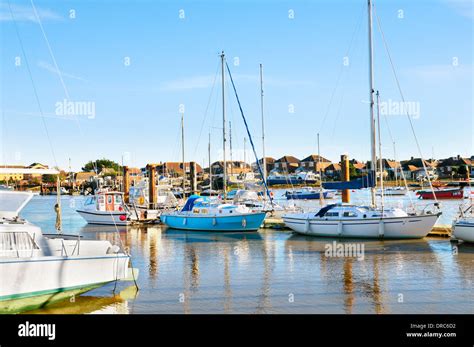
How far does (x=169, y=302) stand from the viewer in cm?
1539

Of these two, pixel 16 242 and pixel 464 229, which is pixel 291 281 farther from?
pixel 464 229

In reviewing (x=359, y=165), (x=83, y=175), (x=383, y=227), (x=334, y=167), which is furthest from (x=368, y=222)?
(x=83, y=175)

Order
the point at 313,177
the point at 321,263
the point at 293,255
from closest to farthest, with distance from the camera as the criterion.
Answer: the point at 321,263 < the point at 293,255 < the point at 313,177

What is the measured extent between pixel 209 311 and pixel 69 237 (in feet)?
23.5

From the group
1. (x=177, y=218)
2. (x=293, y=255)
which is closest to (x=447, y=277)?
(x=293, y=255)

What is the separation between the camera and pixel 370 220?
29.0m

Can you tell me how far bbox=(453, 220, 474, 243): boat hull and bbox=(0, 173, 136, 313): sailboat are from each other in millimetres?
18120

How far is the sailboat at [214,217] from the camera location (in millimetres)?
34969

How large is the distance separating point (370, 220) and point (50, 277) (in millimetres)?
19654

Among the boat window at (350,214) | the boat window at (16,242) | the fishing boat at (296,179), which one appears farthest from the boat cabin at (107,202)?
the fishing boat at (296,179)

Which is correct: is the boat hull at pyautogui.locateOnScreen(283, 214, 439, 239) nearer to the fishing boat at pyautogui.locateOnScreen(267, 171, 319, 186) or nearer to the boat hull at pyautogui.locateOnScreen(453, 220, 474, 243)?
the boat hull at pyautogui.locateOnScreen(453, 220, 474, 243)
